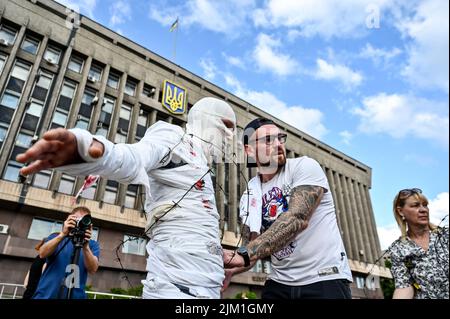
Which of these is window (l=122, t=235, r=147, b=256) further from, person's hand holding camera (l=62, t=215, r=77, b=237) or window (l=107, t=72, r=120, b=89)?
window (l=107, t=72, r=120, b=89)

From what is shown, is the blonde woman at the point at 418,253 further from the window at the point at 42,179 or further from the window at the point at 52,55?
the window at the point at 52,55

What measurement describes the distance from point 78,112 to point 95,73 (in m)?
3.04

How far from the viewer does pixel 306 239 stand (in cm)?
183

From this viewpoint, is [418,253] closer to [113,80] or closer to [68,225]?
[68,225]

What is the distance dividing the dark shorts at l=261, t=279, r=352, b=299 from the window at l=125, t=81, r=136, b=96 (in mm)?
20157

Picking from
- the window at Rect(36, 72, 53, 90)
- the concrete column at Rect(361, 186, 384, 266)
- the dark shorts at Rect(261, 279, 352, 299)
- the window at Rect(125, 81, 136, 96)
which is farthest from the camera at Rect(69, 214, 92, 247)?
the concrete column at Rect(361, 186, 384, 266)

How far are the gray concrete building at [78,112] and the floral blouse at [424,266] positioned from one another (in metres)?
9.01

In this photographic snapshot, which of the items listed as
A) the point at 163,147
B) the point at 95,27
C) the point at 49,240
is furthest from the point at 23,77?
the point at 163,147

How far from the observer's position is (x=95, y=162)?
89 centimetres

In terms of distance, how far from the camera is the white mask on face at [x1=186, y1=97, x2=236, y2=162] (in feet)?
5.55

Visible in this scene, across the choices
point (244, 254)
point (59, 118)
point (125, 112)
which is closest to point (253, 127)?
point (244, 254)

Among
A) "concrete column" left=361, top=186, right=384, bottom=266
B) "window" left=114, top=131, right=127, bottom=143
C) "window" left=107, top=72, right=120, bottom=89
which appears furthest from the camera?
"concrete column" left=361, top=186, right=384, bottom=266

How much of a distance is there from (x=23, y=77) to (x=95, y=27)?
5321 millimetres
